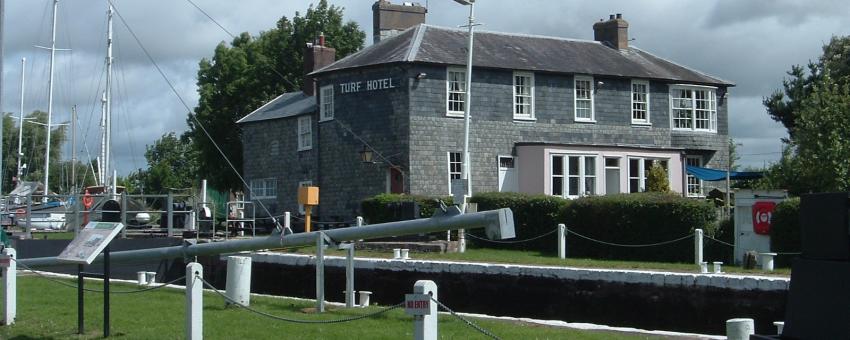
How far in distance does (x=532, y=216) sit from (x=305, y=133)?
15.6 meters

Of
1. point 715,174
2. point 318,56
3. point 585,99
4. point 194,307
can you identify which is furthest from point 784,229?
point 318,56

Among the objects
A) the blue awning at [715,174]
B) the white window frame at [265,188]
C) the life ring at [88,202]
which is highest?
the blue awning at [715,174]

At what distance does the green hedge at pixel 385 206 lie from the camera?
108 ft

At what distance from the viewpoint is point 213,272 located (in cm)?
2681

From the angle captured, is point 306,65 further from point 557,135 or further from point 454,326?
point 454,326

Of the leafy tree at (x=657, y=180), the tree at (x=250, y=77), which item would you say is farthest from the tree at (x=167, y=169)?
the leafy tree at (x=657, y=180)

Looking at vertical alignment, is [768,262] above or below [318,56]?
below

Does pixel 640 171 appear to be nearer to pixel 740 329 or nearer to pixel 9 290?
pixel 9 290

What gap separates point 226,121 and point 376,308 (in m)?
43.2

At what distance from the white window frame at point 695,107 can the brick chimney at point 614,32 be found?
10.3 ft

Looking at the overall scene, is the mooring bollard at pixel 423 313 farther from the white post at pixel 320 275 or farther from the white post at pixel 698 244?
the white post at pixel 698 244

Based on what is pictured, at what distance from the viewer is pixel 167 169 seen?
319ft

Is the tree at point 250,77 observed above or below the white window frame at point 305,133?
above

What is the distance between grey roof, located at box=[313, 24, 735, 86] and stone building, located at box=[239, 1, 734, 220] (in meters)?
0.08
